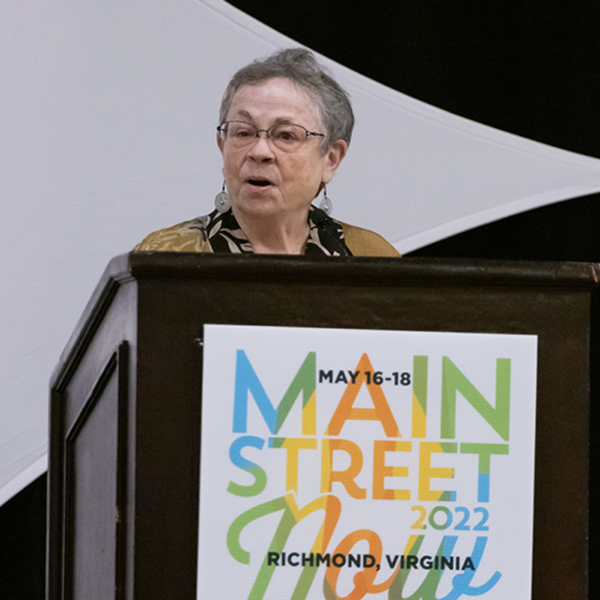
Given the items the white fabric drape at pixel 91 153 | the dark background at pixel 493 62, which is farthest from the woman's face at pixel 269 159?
the dark background at pixel 493 62

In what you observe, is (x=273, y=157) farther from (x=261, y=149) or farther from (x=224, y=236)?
(x=224, y=236)

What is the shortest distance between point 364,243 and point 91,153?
0.92m

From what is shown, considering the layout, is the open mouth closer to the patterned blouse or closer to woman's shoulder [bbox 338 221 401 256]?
the patterned blouse

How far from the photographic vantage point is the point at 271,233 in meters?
1.50

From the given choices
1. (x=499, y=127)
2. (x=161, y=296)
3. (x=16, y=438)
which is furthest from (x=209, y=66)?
A: (x=161, y=296)

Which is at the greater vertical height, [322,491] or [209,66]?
[209,66]

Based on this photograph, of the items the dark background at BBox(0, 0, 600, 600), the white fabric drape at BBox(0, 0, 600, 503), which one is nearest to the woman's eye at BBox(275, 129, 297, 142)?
the white fabric drape at BBox(0, 0, 600, 503)

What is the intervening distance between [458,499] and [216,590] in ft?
0.87

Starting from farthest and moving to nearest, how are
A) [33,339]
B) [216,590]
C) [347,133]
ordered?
[33,339]
[347,133]
[216,590]

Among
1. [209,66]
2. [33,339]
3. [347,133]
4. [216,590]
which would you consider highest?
[209,66]

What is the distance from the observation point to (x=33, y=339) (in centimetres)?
202

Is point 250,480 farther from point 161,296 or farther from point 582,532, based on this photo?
point 582,532

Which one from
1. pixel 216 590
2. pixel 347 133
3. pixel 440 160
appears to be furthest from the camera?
pixel 440 160

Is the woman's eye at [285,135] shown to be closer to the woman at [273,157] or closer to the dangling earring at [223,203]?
the woman at [273,157]
